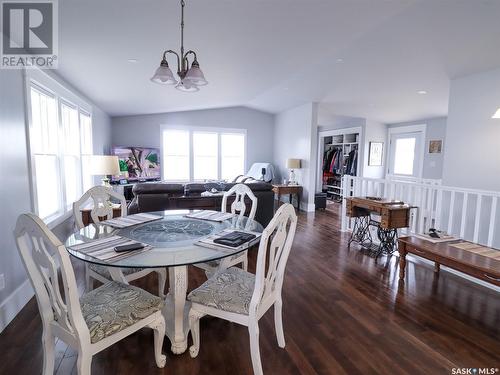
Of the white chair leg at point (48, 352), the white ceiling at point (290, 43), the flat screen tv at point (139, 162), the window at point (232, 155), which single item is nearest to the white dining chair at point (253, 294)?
the white chair leg at point (48, 352)

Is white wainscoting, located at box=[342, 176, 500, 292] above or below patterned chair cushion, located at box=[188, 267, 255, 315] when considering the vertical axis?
above

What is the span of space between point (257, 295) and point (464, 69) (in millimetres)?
3879

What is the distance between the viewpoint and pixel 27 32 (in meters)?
2.01

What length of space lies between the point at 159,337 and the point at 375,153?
689cm

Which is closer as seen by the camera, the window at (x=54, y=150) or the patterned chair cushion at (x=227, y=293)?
the patterned chair cushion at (x=227, y=293)

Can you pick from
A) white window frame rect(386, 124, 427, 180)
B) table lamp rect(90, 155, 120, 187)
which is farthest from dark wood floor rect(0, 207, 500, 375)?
white window frame rect(386, 124, 427, 180)

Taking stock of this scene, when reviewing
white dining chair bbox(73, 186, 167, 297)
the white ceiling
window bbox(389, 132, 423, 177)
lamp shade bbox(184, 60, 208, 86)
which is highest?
the white ceiling

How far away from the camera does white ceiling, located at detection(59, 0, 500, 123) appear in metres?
2.17

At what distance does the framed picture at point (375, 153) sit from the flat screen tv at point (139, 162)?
216 inches

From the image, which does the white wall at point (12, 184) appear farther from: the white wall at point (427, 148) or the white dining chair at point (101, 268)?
the white wall at point (427, 148)

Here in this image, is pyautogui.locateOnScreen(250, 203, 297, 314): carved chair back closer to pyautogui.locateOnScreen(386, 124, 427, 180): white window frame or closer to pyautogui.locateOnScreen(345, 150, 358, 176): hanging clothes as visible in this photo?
pyautogui.locateOnScreen(386, 124, 427, 180): white window frame

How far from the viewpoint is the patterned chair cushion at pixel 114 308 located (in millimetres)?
1313

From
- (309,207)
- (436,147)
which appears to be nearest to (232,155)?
(309,207)

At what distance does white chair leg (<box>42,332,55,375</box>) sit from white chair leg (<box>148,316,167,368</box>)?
1.57ft
